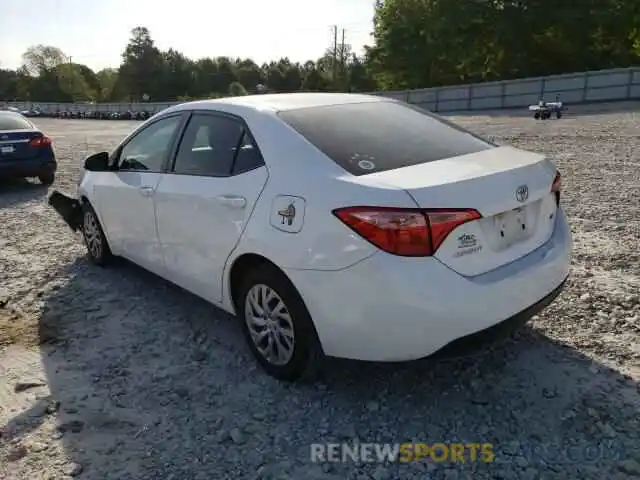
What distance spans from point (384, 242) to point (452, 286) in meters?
0.36

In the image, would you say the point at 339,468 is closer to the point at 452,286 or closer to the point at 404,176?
the point at 452,286

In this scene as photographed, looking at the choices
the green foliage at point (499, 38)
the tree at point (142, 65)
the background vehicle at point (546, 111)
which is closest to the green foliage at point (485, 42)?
the green foliage at point (499, 38)

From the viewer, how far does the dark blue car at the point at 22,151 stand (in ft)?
29.9

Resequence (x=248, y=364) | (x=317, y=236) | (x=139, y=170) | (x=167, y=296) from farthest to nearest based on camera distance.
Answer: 1. (x=167, y=296)
2. (x=139, y=170)
3. (x=248, y=364)
4. (x=317, y=236)

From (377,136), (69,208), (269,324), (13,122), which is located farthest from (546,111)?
(269,324)

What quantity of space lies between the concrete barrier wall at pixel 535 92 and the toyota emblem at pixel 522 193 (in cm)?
3346

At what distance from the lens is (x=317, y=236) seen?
2557 millimetres

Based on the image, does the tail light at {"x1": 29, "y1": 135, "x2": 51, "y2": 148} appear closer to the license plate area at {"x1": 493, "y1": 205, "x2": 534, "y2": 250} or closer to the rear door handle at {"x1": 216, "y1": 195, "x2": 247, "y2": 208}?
the rear door handle at {"x1": 216, "y1": 195, "x2": 247, "y2": 208}

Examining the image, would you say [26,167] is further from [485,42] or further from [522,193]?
[485,42]

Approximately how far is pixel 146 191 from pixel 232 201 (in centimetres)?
116

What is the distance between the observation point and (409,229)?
2.36m

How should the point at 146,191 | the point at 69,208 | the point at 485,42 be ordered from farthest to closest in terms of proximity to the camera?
1. the point at 485,42
2. the point at 69,208
3. the point at 146,191

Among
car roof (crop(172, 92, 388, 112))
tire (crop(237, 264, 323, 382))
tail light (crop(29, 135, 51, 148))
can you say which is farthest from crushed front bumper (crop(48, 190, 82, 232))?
tail light (crop(29, 135, 51, 148))

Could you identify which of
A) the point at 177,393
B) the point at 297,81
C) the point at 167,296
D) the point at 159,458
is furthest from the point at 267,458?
the point at 297,81
